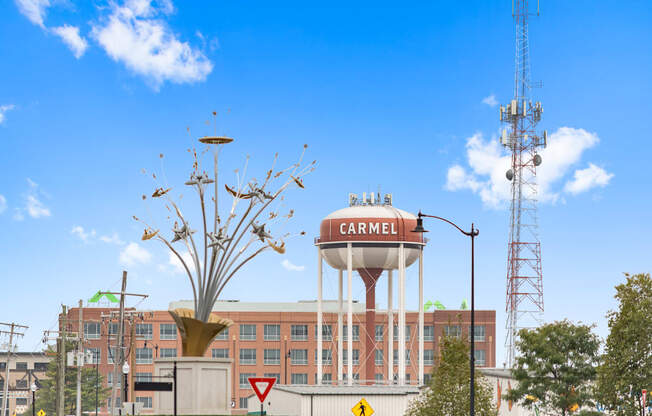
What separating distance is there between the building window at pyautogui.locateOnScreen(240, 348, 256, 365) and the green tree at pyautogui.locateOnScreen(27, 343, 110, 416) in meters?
17.2

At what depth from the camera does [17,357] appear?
17000 cm

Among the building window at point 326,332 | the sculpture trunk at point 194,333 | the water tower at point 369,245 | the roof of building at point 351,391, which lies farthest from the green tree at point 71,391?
the sculpture trunk at point 194,333

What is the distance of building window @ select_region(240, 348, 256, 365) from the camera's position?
12431cm

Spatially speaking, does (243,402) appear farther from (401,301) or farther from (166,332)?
(401,301)

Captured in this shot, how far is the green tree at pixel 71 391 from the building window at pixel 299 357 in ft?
76.8

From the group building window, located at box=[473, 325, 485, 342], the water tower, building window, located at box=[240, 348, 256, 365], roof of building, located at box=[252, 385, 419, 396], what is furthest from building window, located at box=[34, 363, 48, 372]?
roof of building, located at box=[252, 385, 419, 396]

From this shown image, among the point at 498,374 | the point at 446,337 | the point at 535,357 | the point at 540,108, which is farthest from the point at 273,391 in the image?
the point at 540,108

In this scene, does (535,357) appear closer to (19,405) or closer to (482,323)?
(482,323)

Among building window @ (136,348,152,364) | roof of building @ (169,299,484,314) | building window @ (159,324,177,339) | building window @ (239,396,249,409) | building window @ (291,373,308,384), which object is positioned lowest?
building window @ (239,396,249,409)

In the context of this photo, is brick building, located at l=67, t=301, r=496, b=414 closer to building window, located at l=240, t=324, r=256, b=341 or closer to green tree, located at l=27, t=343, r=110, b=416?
building window, located at l=240, t=324, r=256, b=341

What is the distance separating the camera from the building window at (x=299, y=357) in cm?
12512

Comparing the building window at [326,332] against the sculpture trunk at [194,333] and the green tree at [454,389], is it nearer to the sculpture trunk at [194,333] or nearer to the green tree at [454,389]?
the green tree at [454,389]

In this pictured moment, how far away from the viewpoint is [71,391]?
122m

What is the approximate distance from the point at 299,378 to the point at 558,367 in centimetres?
6336
